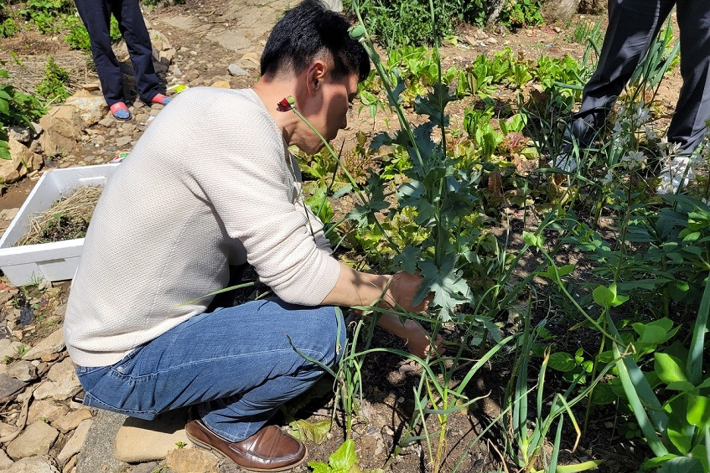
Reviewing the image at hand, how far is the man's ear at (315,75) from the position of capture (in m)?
1.40

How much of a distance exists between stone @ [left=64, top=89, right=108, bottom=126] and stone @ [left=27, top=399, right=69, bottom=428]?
2282mm

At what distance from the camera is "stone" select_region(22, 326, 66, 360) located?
7.00 ft

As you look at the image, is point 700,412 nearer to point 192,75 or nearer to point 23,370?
point 23,370

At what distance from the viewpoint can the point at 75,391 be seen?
199 cm

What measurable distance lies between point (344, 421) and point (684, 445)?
37.8 inches

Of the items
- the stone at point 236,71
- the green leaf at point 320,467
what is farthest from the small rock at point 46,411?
the stone at point 236,71

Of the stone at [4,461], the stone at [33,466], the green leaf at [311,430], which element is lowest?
the stone at [4,461]

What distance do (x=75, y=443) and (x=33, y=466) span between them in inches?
5.0

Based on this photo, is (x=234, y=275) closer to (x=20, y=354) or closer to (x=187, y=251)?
(x=187, y=251)

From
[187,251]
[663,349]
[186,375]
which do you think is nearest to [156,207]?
[187,251]

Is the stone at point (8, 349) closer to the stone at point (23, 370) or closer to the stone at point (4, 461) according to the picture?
the stone at point (23, 370)

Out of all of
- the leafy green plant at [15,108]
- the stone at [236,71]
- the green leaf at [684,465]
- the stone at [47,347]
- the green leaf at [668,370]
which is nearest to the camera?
the green leaf at [684,465]

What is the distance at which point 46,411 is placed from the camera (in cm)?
194

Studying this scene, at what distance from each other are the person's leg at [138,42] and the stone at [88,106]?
0.29 m
